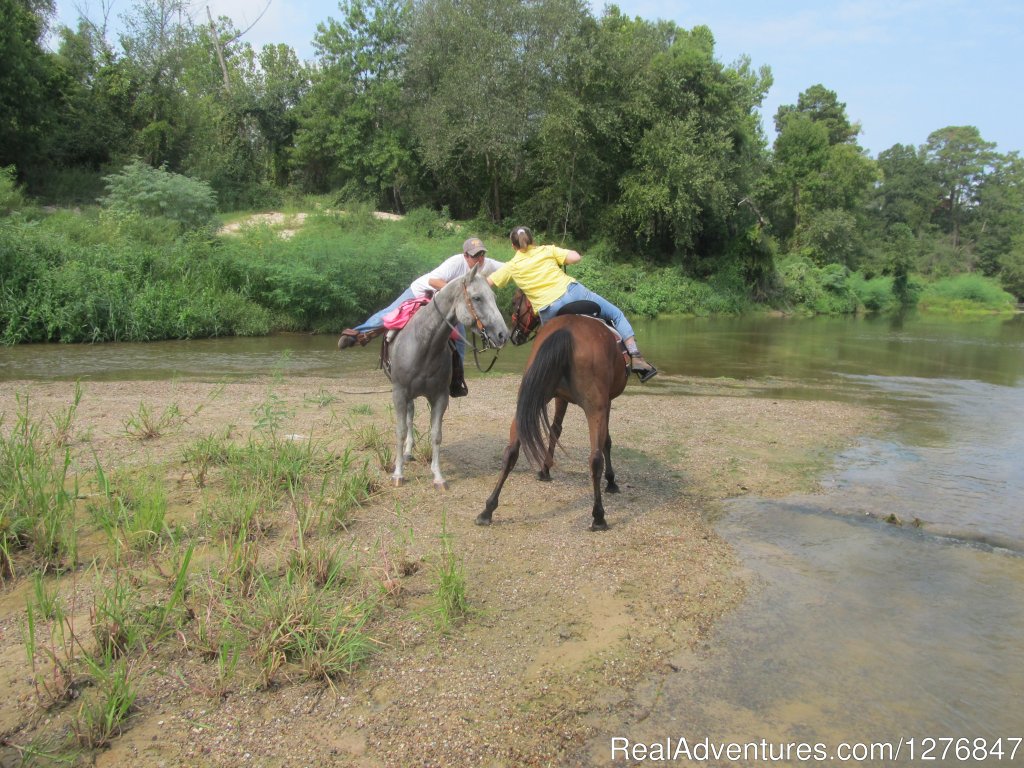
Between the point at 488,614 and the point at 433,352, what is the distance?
298 cm

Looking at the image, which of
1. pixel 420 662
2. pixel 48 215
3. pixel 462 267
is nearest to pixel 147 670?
pixel 420 662

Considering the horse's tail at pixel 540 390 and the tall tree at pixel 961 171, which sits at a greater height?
the tall tree at pixel 961 171

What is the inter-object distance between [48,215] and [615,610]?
26464mm

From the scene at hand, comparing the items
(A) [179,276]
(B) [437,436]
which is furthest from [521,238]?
(A) [179,276]

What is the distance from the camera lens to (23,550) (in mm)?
4348

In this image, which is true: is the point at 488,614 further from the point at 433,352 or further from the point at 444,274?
the point at 444,274

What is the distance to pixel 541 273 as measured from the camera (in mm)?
6305

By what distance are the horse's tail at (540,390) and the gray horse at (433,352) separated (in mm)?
656

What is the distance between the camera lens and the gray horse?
5887 mm

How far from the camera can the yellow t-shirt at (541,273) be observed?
20.6ft

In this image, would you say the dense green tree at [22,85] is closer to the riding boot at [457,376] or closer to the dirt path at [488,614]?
the dirt path at [488,614]

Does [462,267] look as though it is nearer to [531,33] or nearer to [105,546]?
[105,546]

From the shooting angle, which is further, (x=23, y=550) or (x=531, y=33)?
(x=531, y=33)

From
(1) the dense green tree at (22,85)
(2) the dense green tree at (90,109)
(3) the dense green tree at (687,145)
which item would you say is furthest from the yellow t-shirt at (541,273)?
(2) the dense green tree at (90,109)
